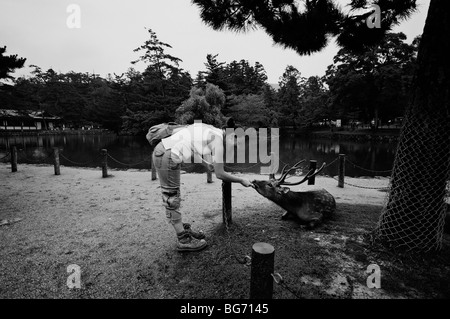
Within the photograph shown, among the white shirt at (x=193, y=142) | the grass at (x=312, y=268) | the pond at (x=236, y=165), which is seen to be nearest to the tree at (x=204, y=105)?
the pond at (x=236, y=165)

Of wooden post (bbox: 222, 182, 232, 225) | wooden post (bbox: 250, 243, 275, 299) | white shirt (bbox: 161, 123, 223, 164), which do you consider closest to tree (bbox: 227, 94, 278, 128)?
wooden post (bbox: 222, 182, 232, 225)

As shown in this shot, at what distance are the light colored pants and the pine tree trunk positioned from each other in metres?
3.09

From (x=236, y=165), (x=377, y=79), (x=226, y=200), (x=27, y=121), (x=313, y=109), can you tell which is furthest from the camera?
(x=313, y=109)

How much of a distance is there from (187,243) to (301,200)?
7.22ft

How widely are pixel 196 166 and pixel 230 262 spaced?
38.0 ft

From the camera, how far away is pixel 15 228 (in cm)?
432

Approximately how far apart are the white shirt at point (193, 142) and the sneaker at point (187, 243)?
1.15m

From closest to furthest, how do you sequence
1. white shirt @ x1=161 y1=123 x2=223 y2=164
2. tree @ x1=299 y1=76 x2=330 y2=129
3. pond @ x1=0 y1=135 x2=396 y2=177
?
white shirt @ x1=161 y1=123 x2=223 y2=164, pond @ x1=0 y1=135 x2=396 y2=177, tree @ x1=299 y1=76 x2=330 y2=129

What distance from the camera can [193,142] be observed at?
3055 mm

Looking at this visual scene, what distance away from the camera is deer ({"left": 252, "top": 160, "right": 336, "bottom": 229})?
3.98 meters

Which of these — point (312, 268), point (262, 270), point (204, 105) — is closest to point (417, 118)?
point (312, 268)

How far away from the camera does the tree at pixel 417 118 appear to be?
3035mm

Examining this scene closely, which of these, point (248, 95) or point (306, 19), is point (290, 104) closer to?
point (248, 95)

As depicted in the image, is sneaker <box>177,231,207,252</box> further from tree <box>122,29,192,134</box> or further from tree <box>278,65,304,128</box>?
tree <box>278,65,304,128</box>
